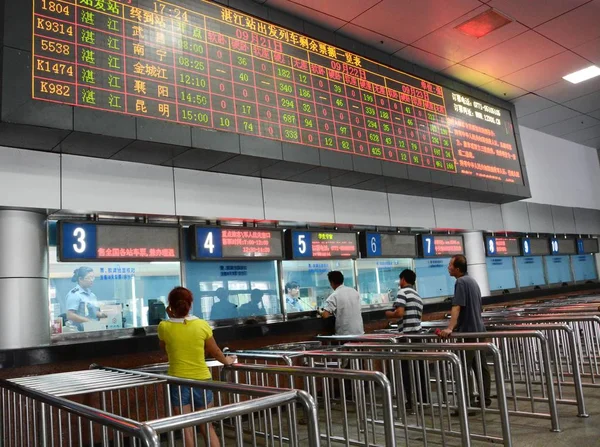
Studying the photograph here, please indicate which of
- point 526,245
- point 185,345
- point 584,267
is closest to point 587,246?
point 584,267

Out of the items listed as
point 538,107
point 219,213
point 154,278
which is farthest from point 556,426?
point 538,107

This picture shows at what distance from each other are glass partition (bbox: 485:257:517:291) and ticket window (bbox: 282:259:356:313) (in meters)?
4.20

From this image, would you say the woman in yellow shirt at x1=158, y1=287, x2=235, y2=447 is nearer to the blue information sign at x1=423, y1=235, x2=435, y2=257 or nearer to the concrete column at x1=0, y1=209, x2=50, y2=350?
the concrete column at x1=0, y1=209, x2=50, y2=350

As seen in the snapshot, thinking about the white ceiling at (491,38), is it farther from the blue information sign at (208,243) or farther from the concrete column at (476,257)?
the blue information sign at (208,243)

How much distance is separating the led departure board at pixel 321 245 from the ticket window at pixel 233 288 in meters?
0.48

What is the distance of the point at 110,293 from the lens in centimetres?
550

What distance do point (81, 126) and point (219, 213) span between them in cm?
189

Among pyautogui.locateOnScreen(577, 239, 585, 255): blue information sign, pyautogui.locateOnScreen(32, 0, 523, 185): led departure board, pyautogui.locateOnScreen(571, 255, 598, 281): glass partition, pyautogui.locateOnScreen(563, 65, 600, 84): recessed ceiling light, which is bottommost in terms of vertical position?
pyautogui.locateOnScreen(571, 255, 598, 281): glass partition

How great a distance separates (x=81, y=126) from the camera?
410 centimetres

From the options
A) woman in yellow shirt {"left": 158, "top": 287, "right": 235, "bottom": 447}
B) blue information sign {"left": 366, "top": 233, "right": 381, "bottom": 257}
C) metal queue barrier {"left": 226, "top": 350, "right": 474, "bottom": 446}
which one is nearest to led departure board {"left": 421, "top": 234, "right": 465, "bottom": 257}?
blue information sign {"left": 366, "top": 233, "right": 381, "bottom": 257}

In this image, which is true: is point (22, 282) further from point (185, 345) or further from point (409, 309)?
point (409, 309)

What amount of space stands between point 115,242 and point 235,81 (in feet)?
6.37

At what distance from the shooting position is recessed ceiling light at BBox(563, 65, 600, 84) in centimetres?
812

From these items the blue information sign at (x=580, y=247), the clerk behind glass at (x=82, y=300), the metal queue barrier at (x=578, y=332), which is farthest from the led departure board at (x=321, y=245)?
the blue information sign at (x=580, y=247)
